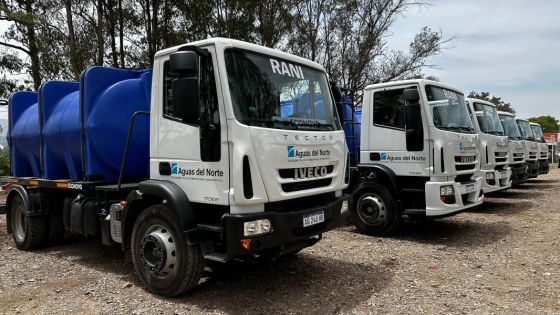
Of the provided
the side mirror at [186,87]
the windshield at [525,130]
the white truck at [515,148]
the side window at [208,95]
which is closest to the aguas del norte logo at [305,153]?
the side window at [208,95]

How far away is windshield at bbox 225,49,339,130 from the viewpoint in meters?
4.13

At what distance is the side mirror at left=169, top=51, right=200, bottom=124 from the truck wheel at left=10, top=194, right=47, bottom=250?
4.25 m

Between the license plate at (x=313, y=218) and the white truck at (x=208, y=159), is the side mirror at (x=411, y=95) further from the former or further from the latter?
the license plate at (x=313, y=218)

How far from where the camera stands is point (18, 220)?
7246mm

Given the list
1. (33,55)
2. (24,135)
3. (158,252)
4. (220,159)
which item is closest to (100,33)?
(33,55)

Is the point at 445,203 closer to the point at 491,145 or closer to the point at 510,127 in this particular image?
the point at 491,145

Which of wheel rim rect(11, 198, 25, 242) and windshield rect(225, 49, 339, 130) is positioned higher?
windshield rect(225, 49, 339, 130)

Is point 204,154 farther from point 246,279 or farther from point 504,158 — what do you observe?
point 504,158

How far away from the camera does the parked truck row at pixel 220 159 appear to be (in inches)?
160

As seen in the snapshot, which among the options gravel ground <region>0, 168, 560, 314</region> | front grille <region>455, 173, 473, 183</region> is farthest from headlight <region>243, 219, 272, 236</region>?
front grille <region>455, 173, 473, 183</region>

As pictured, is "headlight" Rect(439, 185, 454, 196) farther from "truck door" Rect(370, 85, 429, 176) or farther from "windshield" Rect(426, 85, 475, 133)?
"windshield" Rect(426, 85, 475, 133)

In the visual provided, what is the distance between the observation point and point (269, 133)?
4117 millimetres

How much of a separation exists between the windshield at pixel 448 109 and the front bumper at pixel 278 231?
10.2ft

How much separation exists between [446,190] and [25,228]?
660cm
